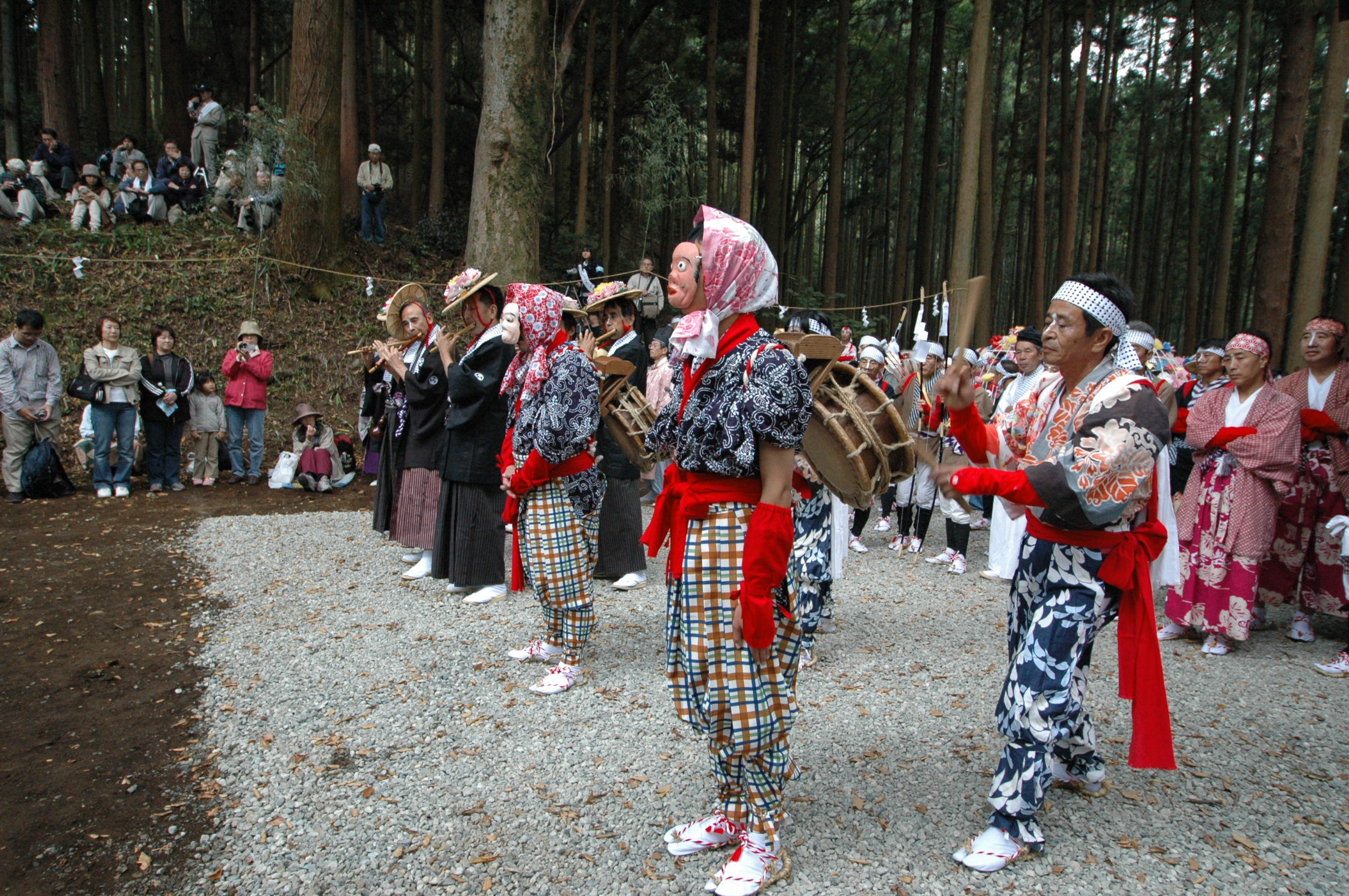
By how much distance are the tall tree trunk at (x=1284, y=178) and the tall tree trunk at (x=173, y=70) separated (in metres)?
19.6

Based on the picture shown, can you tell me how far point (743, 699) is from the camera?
2.58m

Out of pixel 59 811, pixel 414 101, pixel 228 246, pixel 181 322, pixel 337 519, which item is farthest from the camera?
pixel 414 101

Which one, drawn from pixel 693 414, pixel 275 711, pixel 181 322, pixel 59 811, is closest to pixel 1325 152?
pixel 693 414

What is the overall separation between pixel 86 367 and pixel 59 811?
7.38 m

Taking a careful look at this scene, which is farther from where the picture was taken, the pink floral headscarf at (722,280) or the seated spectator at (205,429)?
the seated spectator at (205,429)

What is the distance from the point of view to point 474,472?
555 centimetres

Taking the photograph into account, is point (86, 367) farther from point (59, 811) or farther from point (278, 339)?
point (59, 811)

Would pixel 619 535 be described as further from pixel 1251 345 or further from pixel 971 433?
pixel 1251 345

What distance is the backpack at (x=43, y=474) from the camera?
28.2ft

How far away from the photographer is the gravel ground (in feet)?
9.32

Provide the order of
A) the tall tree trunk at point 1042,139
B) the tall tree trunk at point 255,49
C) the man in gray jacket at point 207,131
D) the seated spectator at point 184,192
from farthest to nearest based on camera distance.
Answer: the tall tree trunk at point 255,49 → the tall tree trunk at point 1042,139 → the man in gray jacket at point 207,131 → the seated spectator at point 184,192

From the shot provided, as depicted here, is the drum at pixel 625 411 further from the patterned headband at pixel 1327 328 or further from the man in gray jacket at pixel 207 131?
the man in gray jacket at pixel 207 131

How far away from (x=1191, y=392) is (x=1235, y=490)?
2.59 metres

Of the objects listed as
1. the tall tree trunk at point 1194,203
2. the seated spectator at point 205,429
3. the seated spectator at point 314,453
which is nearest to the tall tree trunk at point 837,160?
the tall tree trunk at point 1194,203
